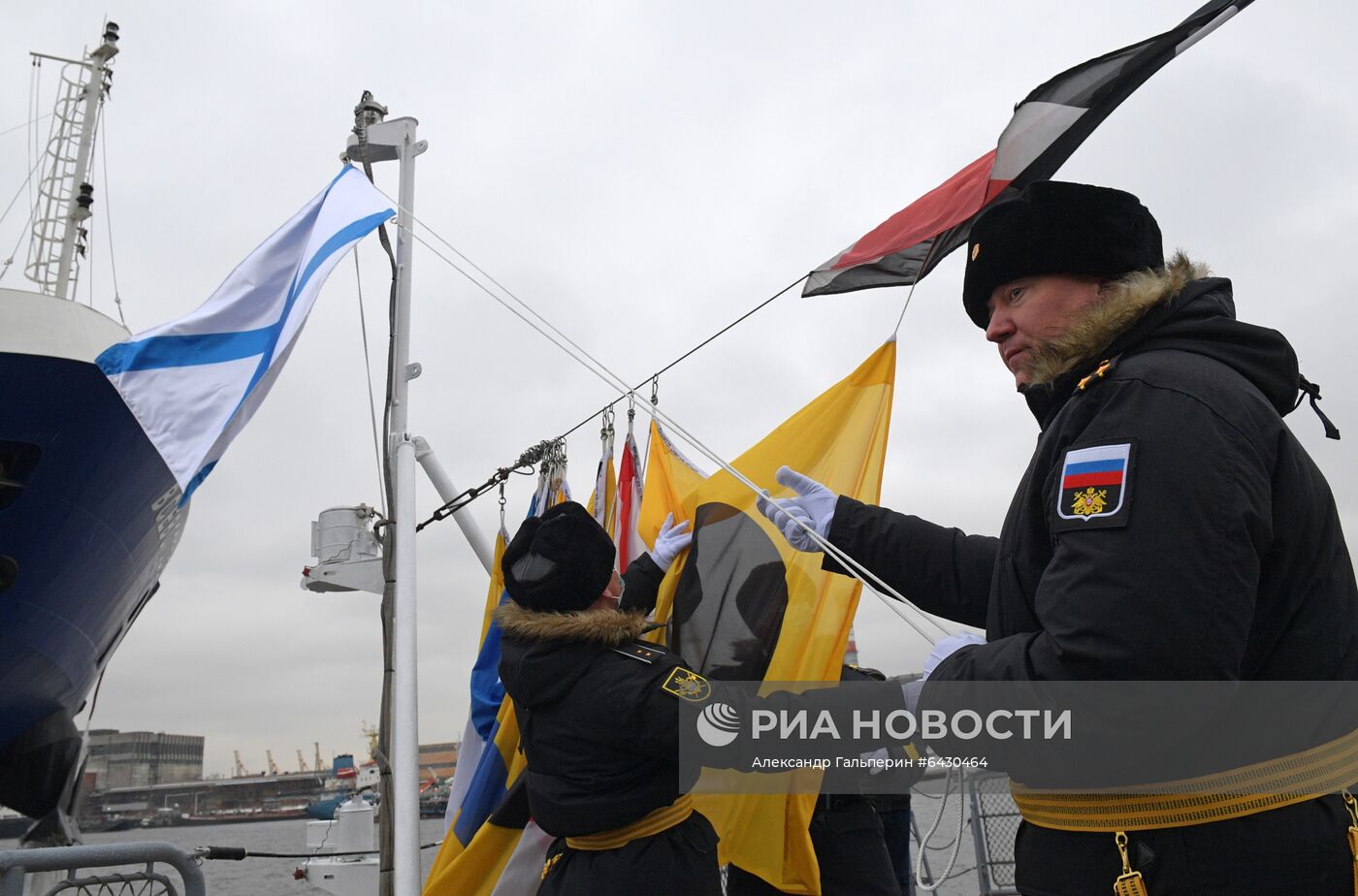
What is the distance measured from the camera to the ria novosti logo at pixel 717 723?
2844 mm

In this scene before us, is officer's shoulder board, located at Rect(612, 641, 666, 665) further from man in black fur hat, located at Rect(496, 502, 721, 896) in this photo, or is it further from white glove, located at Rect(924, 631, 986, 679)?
white glove, located at Rect(924, 631, 986, 679)

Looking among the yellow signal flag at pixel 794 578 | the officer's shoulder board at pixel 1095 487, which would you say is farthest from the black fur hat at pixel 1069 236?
the yellow signal flag at pixel 794 578

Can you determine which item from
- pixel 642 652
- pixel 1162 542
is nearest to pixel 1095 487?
pixel 1162 542

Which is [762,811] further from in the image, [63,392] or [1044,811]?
[63,392]

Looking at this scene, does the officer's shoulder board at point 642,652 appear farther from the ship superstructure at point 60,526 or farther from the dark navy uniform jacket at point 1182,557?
the ship superstructure at point 60,526

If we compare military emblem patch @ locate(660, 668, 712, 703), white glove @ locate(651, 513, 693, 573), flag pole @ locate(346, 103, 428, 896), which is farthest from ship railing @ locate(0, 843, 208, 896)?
white glove @ locate(651, 513, 693, 573)

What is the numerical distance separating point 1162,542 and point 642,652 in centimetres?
195

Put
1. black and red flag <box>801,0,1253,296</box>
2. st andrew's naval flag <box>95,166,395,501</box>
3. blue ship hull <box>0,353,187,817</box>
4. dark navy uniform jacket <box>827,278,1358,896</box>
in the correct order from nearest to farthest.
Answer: dark navy uniform jacket <box>827,278,1358,896</box> < black and red flag <box>801,0,1253,296</box> < st andrew's naval flag <box>95,166,395,501</box> < blue ship hull <box>0,353,187,817</box>

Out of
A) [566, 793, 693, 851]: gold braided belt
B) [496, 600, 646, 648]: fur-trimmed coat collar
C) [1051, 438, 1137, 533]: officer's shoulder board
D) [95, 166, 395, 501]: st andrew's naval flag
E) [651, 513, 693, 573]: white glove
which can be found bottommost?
[566, 793, 693, 851]: gold braided belt

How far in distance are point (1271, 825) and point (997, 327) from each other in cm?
102

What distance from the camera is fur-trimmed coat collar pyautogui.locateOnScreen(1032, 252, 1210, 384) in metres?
1.74

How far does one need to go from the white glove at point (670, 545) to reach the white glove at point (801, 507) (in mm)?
1045

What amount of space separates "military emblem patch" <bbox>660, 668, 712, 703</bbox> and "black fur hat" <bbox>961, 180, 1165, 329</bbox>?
1505mm

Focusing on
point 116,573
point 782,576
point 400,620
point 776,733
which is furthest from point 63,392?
point 776,733
